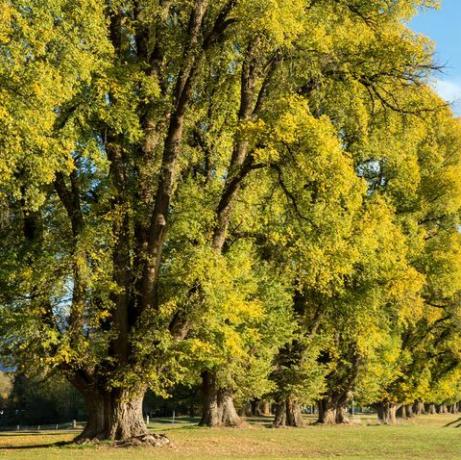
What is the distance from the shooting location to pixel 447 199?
32.8 meters

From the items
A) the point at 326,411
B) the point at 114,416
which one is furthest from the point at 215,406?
the point at 114,416

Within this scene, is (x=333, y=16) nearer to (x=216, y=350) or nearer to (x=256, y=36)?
(x=256, y=36)

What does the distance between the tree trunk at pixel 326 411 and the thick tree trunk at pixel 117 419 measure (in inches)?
795

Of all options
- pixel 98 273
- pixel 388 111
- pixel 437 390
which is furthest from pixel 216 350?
pixel 437 390

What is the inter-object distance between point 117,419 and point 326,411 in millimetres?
21146

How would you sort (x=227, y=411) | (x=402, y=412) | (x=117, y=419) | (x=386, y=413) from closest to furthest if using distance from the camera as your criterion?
(x=117, y=419)
(x=227, y=411)
(x=386, y=413)
(x=402, y=412)

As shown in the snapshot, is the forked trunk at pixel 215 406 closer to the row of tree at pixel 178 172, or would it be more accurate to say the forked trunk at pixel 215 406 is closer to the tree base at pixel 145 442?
the row of tree at pixel 178 172

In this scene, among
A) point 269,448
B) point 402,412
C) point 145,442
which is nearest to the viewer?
point 145,442

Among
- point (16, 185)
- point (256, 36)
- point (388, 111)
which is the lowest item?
point (16, 185)

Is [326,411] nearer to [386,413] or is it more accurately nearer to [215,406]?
[386,413]

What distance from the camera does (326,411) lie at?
3734 centimetres

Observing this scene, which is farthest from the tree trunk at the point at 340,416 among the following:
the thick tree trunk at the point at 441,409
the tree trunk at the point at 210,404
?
Answer: the thick tree trunk at the point at 441,409

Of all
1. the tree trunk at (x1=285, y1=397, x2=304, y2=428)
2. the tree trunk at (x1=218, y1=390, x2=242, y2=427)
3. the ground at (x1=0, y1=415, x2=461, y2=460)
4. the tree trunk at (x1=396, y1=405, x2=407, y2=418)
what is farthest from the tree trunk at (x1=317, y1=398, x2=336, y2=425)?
the tree trunk at (x1=396, y1=405, x2=407, y2=418)

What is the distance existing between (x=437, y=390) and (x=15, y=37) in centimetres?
3888
